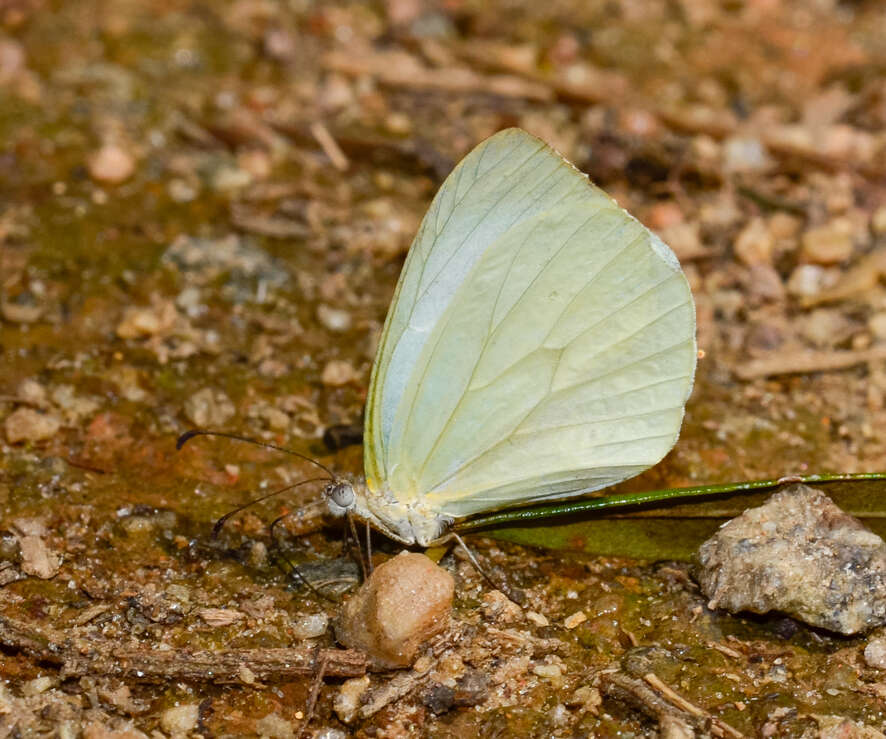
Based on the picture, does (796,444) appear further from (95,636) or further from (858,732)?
(95,636)

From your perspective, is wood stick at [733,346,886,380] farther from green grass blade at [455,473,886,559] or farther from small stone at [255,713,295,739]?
small stone at [255,713,295,739]

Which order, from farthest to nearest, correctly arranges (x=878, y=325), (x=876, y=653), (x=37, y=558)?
(x=878, y=325) → (x=37, y=558) → (x=876, y=653)

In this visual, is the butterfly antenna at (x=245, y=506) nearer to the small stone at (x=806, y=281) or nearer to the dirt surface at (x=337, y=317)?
the dirt surface at (x=337, y=317)

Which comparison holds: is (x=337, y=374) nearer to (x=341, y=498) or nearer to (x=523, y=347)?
(x=341, y=498)

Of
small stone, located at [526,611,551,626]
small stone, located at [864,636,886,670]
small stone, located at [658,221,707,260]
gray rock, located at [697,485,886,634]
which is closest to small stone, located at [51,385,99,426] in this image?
small stone, located at [526,611,551,626]

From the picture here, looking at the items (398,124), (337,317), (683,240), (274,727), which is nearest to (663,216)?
(683,240)

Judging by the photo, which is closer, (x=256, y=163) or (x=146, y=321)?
(x=146, y=321)

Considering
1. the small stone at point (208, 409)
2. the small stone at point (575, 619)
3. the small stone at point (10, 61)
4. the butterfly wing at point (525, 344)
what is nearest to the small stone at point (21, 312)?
the small stone at point (208, 409)
